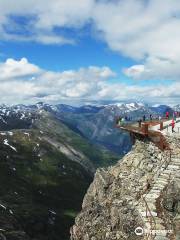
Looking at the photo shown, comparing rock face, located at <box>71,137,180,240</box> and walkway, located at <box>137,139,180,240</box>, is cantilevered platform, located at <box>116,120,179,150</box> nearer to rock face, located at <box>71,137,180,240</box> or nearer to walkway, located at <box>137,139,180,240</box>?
rock face, located at <box>71,137,180,240</box>

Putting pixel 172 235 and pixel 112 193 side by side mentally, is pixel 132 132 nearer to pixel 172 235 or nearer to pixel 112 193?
pixel 112 193

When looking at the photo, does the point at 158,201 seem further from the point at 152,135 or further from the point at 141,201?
the point at 152,135

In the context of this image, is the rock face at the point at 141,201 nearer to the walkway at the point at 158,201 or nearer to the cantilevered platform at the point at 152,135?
the walkway at the point at 158,201

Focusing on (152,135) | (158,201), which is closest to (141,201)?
(158,201)

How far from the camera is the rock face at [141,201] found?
34969mm

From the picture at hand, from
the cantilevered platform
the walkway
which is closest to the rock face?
the walkway

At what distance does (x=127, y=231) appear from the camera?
36469 mm

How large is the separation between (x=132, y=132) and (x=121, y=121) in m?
9.00

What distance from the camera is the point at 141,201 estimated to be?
124 feet

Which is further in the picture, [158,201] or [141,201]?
[141,201]

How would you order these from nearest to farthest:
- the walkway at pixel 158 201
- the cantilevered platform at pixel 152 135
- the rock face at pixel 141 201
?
the walkway at pixel 158 201 < the rock face at pixel 141 201 < the cantilevered platform at pixel 152 135

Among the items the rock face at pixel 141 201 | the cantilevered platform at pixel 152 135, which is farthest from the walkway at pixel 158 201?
the cantilevered platform at pixel 152 135

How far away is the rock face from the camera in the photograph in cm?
3497

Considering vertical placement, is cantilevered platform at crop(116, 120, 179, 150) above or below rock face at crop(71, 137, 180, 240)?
above
